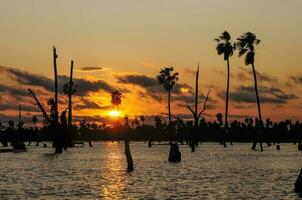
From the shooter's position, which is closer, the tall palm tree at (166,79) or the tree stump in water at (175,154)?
the tree stump in water at (175,154)

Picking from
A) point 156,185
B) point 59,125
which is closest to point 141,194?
point 156,185

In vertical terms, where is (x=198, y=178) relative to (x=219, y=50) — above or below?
below

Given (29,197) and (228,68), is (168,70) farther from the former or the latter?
(29,197)

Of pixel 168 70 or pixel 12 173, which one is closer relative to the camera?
pixel 12 173

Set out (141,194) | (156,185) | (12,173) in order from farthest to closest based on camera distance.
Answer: (12,173)
(156,185)
(141,194)

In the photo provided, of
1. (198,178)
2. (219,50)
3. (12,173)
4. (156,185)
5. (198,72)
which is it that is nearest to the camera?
(156,185)

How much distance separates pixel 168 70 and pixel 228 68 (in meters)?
47.4

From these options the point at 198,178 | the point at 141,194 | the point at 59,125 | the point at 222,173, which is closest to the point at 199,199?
the point at 141,194

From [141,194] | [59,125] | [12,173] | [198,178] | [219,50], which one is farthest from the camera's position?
[219,50]

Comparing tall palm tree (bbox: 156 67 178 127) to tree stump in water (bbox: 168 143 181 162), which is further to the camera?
tall palm tree (bbox: 156 67 178 127)

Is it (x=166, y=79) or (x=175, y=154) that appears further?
(x=166, y=79)

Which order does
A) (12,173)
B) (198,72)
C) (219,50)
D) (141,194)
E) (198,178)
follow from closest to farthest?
1. (141,194)
2. (198,178)
3. (12,173)
4. (198,72)
5. (219,50)

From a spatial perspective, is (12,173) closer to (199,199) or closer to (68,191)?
(68,191)

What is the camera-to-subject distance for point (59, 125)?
94.6 metres
